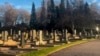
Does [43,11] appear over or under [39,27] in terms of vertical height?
over

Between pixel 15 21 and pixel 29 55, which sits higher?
pixel 15 21

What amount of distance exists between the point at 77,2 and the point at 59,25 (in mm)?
8233

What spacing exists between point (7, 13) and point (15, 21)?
688 centimetres

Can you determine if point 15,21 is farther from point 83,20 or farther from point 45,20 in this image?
point 83,20

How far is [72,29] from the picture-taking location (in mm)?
74500

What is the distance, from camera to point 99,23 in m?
96.6

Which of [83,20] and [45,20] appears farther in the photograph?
[45,20]

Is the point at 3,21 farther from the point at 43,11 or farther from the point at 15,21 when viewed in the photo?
the point at 43,11

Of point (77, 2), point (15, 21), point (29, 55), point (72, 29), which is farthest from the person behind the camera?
point (15, 21)

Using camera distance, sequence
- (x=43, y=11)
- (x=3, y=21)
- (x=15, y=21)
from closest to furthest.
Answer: (x=3, y=21) → (x=15, y=21) → (x=43, y=11)

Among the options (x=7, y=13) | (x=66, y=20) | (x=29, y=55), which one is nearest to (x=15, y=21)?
(x=7, y=13)

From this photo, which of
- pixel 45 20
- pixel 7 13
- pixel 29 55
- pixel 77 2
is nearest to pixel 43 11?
pixel 45 20

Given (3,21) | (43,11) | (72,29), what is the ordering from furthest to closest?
(43,11)
(3,21)
(72,29)

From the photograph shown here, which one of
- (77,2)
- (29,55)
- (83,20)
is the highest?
(77,2)
